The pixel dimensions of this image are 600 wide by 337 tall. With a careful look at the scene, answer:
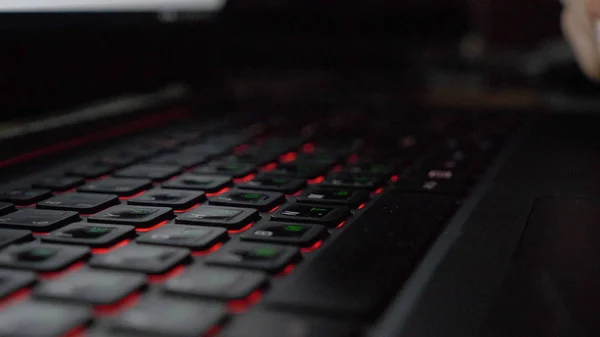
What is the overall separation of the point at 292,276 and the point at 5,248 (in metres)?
0.15

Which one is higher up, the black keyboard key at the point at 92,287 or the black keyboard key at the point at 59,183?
the black keyboard key at the point at 59,183

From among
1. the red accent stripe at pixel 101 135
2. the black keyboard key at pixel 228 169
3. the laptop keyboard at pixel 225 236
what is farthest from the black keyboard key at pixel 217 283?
the red accent stripe at pixel 101 135

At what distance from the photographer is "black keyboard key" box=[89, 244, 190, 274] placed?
302 mm

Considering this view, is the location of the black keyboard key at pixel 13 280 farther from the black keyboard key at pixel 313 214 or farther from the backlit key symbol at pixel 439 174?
the backlit key symbol at pixel 439 174

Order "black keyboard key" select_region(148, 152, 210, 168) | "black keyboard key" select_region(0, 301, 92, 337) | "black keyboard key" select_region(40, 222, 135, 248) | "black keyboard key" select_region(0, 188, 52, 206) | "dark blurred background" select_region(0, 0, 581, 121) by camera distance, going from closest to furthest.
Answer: "black keyboard key" select_region(0, 301, 92, 337)
"black keyboard key" select_region(40, 222, 135, 248)
"black keyboard key" select_region(0, 188, 52, 206)
"black keyboard key" select_region(148, 152, 210, 168)
"dark blurred background" select_region(0, 0, 581, 121)

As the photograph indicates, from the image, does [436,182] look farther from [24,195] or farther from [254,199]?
[24,195]

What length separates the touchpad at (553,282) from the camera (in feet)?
0.92

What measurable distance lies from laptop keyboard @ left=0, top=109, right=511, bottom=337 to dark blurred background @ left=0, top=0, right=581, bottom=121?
130 millimetres

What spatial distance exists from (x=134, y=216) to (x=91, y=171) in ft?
0.50

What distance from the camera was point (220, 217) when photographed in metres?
0.38

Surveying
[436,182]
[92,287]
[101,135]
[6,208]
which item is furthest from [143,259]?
[101,135]

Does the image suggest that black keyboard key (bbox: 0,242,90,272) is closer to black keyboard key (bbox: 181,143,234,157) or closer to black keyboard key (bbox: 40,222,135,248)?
black keyboard key (bbox: 40,222,135,248)

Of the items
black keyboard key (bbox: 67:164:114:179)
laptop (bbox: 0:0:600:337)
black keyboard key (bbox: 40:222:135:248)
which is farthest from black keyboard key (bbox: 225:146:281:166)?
black keyboard key (bbox: 40:222:135:248)

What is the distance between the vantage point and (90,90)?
29.0 inches
